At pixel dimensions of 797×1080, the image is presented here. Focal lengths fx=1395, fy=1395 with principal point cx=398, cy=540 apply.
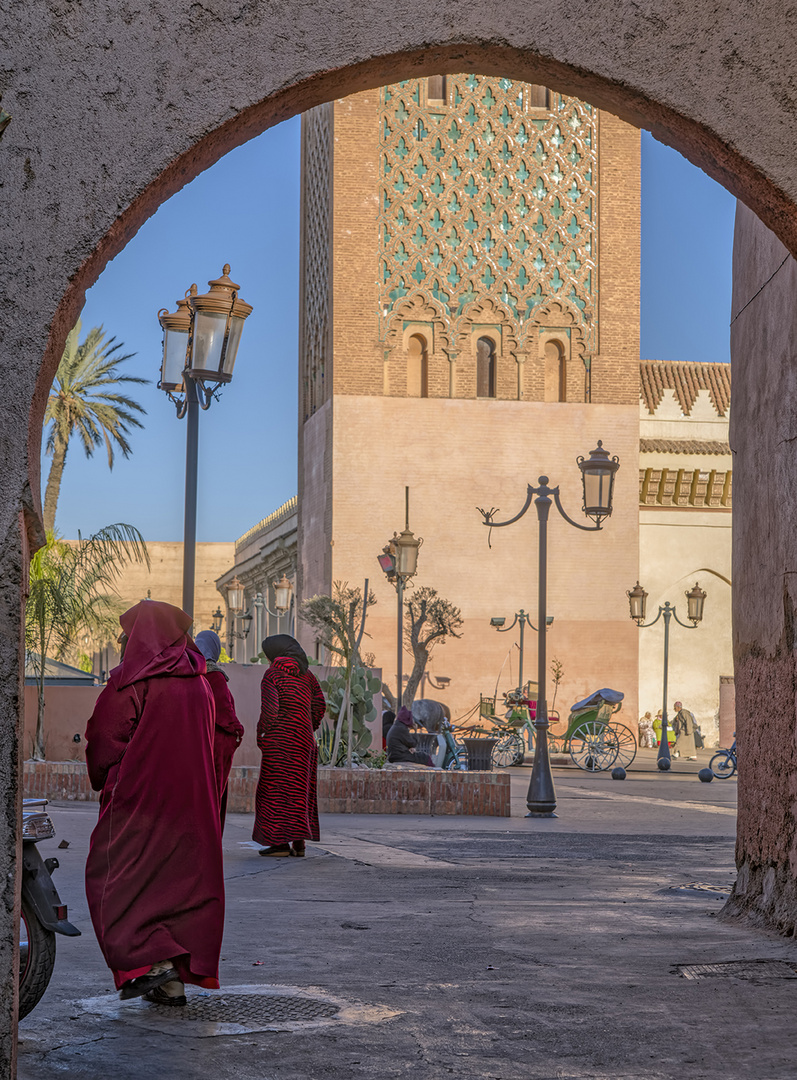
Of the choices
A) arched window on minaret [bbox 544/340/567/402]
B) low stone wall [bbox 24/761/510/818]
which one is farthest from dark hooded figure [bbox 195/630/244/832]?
arched window on minaret [bbox 544/340/567/402]

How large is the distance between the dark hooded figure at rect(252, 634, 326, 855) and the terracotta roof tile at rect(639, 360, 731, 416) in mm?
29460

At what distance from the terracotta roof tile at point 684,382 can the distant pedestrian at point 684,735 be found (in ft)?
29.6

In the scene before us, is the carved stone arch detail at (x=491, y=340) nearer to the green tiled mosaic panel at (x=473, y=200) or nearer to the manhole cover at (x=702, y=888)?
the green tiled mosaic panel at (x=473, y=200)

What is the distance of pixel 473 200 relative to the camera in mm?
34625

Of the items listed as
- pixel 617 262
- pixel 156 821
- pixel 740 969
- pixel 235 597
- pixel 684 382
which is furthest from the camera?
pixel 684 382

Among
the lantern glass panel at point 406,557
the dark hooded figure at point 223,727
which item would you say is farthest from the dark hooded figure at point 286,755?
the lantern glass panel at point 406,557

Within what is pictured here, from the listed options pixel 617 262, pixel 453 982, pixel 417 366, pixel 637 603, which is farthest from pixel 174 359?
pixel 617 262

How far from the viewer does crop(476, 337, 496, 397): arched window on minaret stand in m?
35.4

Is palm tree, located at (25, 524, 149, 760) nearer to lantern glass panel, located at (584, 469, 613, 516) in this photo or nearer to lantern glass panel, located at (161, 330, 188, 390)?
lantern glass panel, located at (584, 469, 613, 516)

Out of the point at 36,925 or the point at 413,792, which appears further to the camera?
the point at 413,792

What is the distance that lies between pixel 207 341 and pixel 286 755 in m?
2.86

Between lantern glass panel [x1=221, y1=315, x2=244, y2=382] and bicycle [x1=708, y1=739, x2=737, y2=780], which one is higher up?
lantern glass panel [x1=221, y1=315, x2=244, y2=382]

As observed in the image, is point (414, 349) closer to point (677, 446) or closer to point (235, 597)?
point (677, 446)

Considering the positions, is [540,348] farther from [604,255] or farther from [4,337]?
[4,337]
